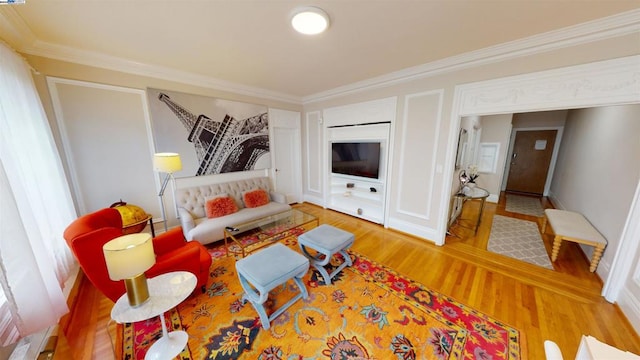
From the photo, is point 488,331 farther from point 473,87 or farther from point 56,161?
point 56,161

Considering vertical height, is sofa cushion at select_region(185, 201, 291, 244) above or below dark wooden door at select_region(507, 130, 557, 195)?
below

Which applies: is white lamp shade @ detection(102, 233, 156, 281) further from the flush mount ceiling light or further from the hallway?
the hallway

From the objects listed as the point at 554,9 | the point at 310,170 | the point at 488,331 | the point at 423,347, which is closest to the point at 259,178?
the point at 310,170

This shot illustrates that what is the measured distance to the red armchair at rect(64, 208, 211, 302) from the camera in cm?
134

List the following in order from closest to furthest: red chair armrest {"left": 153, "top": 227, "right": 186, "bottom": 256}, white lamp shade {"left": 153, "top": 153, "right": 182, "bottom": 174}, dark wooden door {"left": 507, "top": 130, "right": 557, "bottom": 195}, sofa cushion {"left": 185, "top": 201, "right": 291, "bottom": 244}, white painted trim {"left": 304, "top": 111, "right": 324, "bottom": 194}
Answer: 1. red chair armrest {"left": 153, "top": 227, "right": 186, "bottom": 256}
2. white lamp shade {"left": 153, "top": 153, "right": 182, "bottom": 174}
3. sofa cushion {"left": 185, "top": 201, "right": 291, "bottom": 244}
4. white painted trim {"left": 304, "top": 111, "right": 324, "bottom": 194}
5. dark wooden door {"left": 507, "top": 130, "right": 557, "bottom": 195}

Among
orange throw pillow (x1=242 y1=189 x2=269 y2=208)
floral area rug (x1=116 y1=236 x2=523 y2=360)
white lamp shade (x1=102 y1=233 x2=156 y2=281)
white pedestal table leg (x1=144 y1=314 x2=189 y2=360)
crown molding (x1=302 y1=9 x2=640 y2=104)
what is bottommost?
floral area rug (x1=116 y1=236 x2=523 y2=360)

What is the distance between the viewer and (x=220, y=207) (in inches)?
120

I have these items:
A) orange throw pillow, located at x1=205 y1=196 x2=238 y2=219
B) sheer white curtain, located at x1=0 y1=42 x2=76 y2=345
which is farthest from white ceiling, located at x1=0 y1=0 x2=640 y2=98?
orange throw pillow, located at x1=205 y1=196 x2=238 y2=219

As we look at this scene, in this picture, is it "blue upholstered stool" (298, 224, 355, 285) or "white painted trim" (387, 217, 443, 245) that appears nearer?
"blue upholstered stool" (298, 224, 355, 285)

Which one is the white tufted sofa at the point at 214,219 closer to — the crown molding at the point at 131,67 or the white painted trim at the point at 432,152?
the crown molding at the point at 131,67

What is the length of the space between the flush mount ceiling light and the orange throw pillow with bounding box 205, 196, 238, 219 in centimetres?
251

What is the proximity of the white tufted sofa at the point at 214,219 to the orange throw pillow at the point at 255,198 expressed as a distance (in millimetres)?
87

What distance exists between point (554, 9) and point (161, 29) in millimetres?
3305

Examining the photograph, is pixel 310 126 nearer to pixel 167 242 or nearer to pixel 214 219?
pixel 214 219
